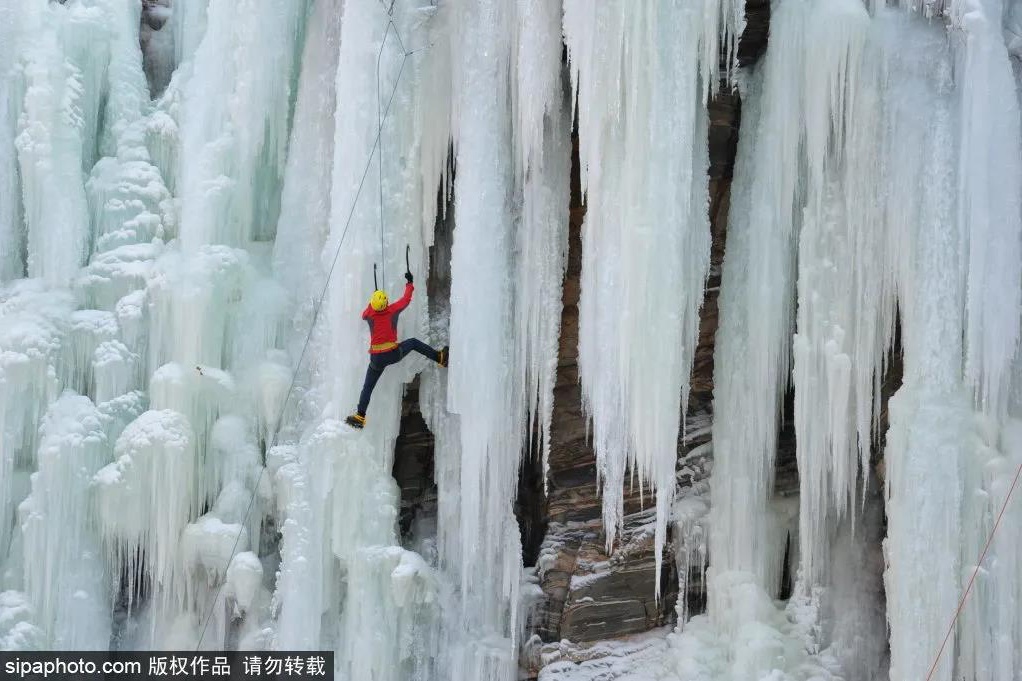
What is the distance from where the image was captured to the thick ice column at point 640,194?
911 cm

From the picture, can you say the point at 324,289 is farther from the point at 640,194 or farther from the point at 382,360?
the point at 640,194

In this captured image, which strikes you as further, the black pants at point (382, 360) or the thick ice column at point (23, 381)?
the thick ice column at point (23, 381)

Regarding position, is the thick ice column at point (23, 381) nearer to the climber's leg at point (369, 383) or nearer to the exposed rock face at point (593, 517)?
the climber's leg at point (369, 383)

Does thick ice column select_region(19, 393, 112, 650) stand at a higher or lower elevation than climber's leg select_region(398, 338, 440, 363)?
lower

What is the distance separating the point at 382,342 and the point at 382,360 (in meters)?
0.12

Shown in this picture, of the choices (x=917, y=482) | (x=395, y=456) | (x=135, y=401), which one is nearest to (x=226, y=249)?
(x=135, y=401)

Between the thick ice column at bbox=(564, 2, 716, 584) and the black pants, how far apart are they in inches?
46.9

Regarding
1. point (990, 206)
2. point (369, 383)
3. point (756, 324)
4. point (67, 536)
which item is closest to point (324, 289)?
point (369, 383)

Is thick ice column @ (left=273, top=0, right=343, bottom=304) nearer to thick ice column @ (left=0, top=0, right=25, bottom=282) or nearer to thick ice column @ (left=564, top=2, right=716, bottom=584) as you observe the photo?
thick ice column @ (left=0, top=0, right=25, bottom=282)

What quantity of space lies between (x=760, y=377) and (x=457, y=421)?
204cm

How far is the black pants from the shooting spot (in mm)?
9562

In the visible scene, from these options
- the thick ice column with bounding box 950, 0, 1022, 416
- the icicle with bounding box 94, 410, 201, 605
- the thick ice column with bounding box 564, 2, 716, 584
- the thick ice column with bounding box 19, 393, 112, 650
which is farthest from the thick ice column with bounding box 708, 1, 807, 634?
the thick ice column with bounding box 19, 393, 112, 650

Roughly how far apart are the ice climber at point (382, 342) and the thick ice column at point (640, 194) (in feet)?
4.05

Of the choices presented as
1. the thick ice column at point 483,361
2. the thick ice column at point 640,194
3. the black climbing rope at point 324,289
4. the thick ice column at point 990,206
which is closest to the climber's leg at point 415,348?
the thick ice column at point 483,361
